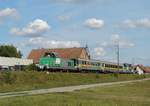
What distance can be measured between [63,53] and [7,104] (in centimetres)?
9285

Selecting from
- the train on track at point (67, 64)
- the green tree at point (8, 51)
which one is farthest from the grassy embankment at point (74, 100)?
the green tree at point (8, 51)

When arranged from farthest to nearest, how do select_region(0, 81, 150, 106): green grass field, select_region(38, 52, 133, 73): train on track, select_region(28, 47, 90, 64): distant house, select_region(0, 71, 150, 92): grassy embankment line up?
A: select_region(28, 47, 90, 64): distant house → select_region(38, 52, 133, 73): train on track → select_region(0, 71, 150, 92): grassy embankment → select_region(0, 81, 150, 106): green grass field

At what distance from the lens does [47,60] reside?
68.1 m

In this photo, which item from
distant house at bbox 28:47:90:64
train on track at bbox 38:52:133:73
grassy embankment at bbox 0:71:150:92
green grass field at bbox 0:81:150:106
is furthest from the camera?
distant house at bbox 28:47:90:64

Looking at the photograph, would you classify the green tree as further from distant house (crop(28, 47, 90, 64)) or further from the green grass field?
the green grass field

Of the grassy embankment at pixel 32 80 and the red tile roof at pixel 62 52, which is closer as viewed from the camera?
the grassy embankment at pixel 32 80

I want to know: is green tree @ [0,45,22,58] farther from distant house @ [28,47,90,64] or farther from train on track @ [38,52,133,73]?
train on track @ [38,52,133,73]

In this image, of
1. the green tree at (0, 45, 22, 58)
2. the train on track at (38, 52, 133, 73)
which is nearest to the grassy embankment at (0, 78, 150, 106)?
the train on track at (38, 52, 133, 73)

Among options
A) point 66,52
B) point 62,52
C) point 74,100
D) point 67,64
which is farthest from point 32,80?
point 66,52

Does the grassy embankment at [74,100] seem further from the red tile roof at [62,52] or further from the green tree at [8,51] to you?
the green tree at [8,51]

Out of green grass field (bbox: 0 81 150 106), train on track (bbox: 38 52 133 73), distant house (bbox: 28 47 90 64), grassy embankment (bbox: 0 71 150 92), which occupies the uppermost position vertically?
distant house (bbox: 28 47 90 64)

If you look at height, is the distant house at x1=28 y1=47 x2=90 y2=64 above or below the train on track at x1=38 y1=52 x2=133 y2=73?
above

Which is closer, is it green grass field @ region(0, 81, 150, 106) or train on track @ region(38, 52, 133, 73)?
green grass field @ region(0, 81, 150, 106)

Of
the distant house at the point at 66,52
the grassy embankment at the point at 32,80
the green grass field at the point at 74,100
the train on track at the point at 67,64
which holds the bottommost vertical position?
the green grass field at the point at 74,100
